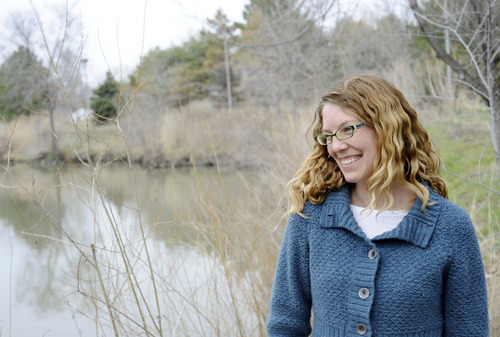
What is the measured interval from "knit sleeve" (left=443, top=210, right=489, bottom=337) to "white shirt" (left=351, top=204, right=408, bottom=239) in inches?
5.8

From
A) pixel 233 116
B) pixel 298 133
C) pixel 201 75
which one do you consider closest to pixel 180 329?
pixel 298 133

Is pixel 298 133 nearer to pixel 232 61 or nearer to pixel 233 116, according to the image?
pixel 233 116

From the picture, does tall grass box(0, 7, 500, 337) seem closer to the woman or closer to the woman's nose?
the woman

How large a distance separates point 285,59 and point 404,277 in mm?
11655

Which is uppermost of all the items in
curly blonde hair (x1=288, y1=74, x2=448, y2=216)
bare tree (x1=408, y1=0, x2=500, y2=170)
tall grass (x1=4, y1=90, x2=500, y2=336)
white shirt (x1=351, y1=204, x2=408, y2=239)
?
bare tree (x1=408, y1=0, x2=500, y2=170)

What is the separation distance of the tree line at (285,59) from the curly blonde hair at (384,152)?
2.86 feet

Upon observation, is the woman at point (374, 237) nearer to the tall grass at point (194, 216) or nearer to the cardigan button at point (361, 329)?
the cardigan button at point (361, 329)

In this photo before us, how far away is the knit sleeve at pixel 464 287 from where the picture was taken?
4.08ft

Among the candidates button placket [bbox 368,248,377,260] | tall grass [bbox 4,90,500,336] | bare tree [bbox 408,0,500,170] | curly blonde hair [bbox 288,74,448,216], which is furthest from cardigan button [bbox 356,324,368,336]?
bare tree [bbox 408,0,500,170]

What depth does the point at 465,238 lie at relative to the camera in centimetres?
125

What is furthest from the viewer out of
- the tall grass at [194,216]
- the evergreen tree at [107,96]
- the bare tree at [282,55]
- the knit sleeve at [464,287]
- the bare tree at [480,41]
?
the bare tree at [282,55]

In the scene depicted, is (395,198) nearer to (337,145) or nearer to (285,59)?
(337,145)

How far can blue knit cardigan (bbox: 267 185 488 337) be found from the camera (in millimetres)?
1244

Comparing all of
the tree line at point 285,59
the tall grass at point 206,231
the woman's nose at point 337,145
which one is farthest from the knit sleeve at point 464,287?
the tree line at point 285,59
